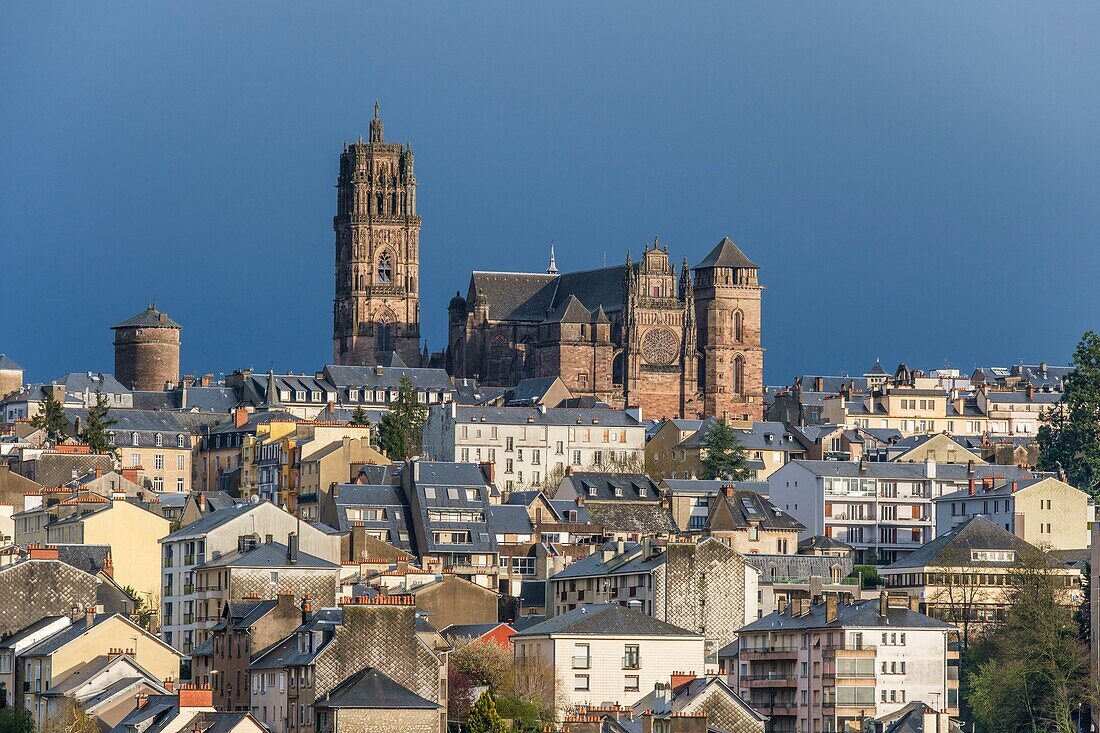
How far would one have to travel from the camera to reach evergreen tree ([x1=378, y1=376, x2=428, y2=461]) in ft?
472

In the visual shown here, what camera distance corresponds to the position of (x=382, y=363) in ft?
641

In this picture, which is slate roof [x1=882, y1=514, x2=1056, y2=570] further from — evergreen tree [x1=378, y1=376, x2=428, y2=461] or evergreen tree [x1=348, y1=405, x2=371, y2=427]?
evergreen tree [x1=348, y1=405, x2=371, y2=427]

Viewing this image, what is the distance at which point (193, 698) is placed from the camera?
65562mm

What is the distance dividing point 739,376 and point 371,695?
118017 mm

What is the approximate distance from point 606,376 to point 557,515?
6240 centimetres

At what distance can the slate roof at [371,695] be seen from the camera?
67.2m

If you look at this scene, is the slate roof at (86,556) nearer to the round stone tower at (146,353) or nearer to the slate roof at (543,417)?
the slate roof at (543,417)

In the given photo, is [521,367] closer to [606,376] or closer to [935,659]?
[606,376]

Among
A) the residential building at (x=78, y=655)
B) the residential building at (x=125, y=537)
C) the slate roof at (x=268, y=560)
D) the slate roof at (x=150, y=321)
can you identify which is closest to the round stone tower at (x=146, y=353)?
the slate roof at (x=150, y=321)

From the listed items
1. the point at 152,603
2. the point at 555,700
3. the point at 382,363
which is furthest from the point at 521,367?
the point at 555,700

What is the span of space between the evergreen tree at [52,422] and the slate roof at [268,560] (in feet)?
180

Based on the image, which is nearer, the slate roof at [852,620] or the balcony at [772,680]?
the slate roof at [852,620]

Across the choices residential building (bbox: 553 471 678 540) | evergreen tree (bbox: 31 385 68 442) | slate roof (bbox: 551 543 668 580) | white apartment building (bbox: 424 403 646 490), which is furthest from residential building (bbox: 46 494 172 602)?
white apartment building (bbox: 424 403 646 490)

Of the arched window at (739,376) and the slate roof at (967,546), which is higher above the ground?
the arched window at (739,376)
